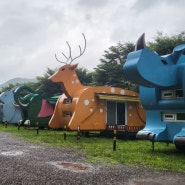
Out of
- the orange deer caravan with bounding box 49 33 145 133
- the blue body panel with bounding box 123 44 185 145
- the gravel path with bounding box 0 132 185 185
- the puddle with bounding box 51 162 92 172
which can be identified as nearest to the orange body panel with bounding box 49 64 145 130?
the orange deer caravan with bounding box 49 33 145 133

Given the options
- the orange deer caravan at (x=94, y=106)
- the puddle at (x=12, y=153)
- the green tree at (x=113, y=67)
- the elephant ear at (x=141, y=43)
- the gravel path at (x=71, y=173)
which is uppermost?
the green tree at (x=113, y=67)

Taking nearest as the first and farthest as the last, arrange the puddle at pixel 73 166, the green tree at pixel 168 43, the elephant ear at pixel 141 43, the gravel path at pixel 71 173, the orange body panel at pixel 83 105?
the gravel path at pixel 71 173, the puddle at pixel 73 166, the elephant ear at pixel 141 43, the orange body panel at pixel 83 105, the green tree at pixel 168 43

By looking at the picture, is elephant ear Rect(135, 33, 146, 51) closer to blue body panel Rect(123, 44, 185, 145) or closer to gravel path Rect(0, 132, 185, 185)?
blue body panel Rect(123, 44, 185, 145)

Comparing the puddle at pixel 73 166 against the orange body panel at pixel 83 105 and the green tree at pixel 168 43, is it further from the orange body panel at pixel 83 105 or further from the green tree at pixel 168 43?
the green tree at pixel 168 43

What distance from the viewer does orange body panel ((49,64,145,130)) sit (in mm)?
18094

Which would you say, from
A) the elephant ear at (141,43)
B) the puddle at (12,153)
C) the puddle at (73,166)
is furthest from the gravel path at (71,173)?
the elephant ear at (141,43)

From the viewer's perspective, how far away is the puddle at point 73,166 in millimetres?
8367

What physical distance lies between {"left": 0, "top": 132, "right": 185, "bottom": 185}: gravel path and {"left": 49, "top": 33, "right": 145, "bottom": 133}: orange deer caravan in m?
7.95

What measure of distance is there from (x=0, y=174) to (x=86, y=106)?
35.9ft

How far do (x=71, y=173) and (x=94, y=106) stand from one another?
35.7ft

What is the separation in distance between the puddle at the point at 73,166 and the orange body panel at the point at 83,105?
27.3 feet

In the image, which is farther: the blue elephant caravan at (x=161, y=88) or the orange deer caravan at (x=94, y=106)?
the orange deer caravan at (x=94, y=106)

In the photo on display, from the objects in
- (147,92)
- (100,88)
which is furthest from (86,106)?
(147,92)

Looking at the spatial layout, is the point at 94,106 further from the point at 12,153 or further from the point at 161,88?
the point at 12,153
